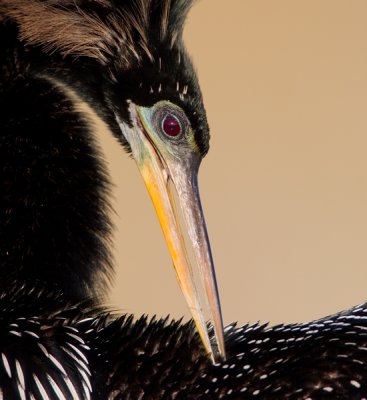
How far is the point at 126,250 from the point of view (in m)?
1.71

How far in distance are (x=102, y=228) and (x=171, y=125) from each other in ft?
0.58

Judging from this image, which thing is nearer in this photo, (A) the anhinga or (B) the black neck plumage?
(A) the anhinga

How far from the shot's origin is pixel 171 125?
95cm

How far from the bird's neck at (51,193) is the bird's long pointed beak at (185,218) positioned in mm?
84

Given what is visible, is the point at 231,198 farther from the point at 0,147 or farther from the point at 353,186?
the point at 0,147

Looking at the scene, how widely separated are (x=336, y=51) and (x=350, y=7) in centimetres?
10

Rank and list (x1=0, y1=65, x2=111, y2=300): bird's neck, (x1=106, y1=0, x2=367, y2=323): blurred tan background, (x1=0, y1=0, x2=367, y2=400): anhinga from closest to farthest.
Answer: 1. (x1=0, y1=0, x2=367, y2=400): anhinga
2. (x1=0, y1=65, x2=111, y2=300): bird's neck
3. (x1=106, y1=0, x2=367, y2=323): blurred tan background

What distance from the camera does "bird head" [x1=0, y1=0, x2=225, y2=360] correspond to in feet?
3.06

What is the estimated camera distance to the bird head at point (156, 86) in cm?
93

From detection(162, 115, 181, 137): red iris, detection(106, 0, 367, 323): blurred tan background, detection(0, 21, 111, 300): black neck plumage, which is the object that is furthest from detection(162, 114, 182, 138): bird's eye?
detection(106, 0, 367, 323): blurred tan background

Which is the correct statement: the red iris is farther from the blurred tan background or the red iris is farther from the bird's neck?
the blurred tan background

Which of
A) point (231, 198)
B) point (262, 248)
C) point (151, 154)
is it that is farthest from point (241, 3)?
point (151, 154)

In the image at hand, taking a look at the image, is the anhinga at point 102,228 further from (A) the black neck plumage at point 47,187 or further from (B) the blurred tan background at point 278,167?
(B) the blurred tan background at point 278,167

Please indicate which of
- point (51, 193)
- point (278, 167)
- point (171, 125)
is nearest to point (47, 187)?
point (51, 193)
